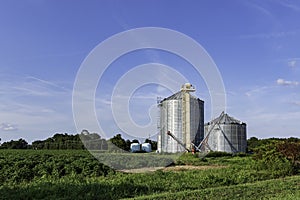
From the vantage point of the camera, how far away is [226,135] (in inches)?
1385

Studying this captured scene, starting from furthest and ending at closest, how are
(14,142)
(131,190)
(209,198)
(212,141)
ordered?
(14,142), (212,141), (131,190), (209,198)

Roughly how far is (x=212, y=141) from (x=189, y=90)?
638 centimetres

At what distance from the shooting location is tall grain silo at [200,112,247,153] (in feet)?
114

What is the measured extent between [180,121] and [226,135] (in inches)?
255

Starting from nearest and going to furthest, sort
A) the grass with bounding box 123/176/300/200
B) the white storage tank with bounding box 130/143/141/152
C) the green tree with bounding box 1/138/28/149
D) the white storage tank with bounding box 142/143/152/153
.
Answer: the grass with bounding box 123/176/300/200 < the white storage tank with bounding box 130/143/141/152 < the white storage tank with bounding box 142/143/152/153 < the green tree with bounding box 1/138/28/149

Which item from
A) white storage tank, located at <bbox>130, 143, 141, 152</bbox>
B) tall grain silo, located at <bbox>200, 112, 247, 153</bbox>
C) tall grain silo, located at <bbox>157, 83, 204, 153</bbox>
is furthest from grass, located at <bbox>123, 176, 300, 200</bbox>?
white storage tank, located at <bbox>130, 143, 141, 152</bbox>

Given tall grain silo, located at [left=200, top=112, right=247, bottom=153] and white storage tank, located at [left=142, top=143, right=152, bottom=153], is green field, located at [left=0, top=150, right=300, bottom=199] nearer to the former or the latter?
tall grain silo, located at [left=200, top=112, right=247, bottom=153]

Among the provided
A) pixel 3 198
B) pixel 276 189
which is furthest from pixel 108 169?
pixel 276 189

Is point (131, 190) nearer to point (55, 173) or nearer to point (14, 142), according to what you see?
point (55, 173)

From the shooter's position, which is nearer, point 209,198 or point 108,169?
point 209,198

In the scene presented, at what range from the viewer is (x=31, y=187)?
32.6 ft

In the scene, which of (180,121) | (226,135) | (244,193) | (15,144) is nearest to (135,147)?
(180,121)

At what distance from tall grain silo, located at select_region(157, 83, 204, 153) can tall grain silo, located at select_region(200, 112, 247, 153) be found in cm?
255

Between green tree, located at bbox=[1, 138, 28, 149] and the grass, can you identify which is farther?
green tree, located at bbox=[1, 138, 28, 149]
